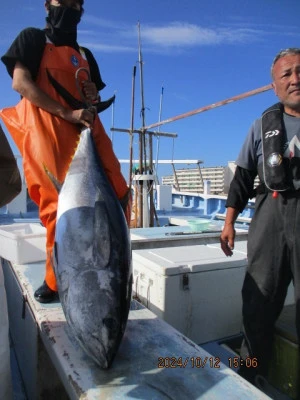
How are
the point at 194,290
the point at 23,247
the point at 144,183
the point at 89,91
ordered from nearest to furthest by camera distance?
1. the point at 89,91
2. the point at 194,290
3. the point at 23,247
4. the point at 144,183

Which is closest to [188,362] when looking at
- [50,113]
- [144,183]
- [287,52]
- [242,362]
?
[242,362]

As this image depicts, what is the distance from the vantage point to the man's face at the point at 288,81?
1.88m

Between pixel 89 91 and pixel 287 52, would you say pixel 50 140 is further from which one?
pixel 287 52

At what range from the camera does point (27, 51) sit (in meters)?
1.93

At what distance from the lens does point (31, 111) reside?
1932 millimetres

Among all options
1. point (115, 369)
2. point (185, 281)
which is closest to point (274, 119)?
point (185, 281)

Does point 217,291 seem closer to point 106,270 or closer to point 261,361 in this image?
point 261,361

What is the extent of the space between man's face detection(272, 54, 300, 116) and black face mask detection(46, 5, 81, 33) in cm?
131

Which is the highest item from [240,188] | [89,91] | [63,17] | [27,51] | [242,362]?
[63,17]

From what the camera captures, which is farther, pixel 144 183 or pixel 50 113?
pixel 144 183

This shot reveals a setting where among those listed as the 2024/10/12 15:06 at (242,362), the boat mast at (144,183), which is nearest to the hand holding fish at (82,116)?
the 2024/10/12 15:06 at (242,362)

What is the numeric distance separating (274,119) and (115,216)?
47.0 inches

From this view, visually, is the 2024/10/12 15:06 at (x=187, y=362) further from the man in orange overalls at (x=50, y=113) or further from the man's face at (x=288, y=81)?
the man's face at (x=288, y=81)

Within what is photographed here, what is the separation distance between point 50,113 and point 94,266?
1035 millimetres
